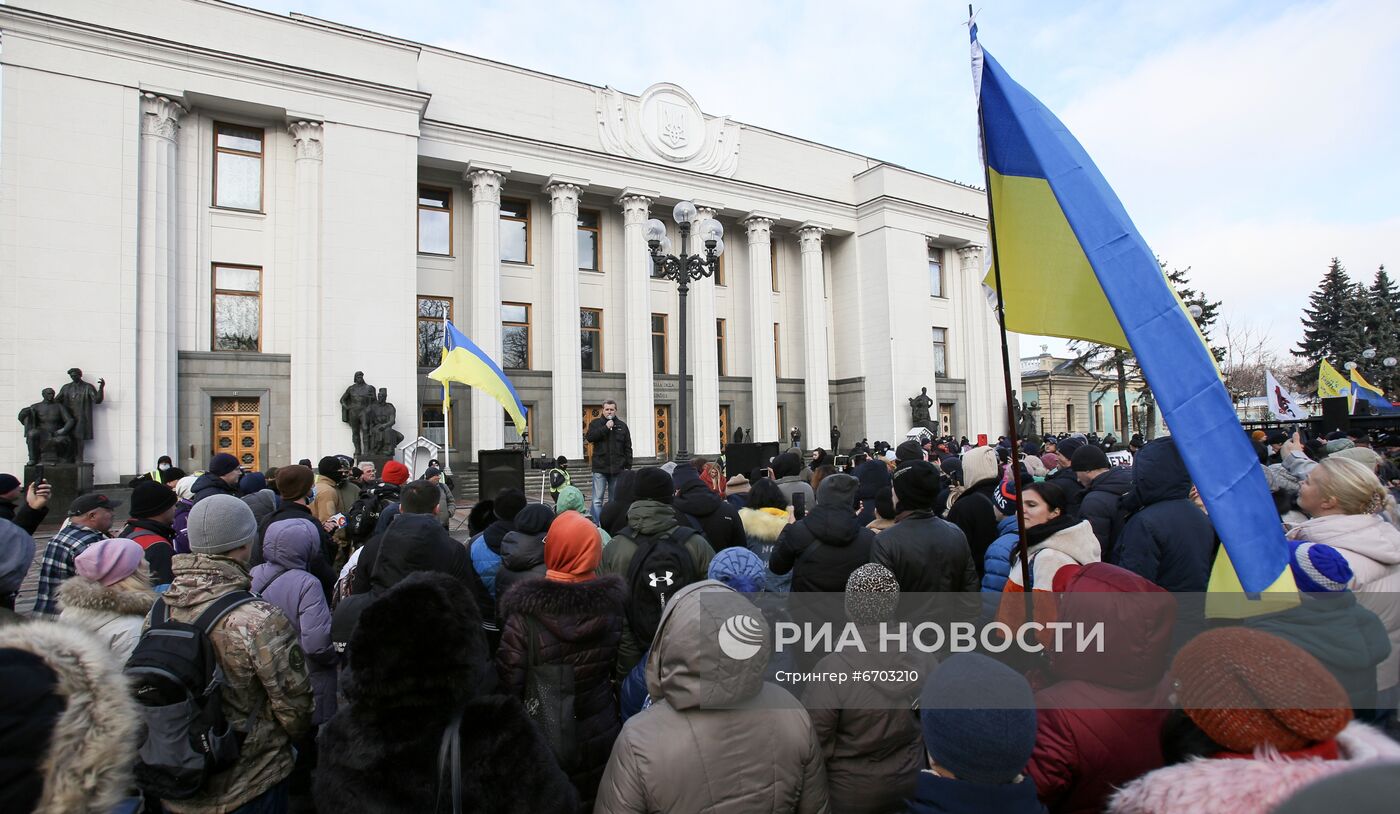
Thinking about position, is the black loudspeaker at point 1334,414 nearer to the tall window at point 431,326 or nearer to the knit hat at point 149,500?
the knit hat at point 149,500

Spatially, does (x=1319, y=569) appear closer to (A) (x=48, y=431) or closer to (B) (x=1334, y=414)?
(B) (x=1334, y=414)

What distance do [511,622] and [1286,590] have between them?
2892 mm

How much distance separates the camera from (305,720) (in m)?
2.75

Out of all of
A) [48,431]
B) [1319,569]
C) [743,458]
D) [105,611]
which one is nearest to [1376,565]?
[1319,569]

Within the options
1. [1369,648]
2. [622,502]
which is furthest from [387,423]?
[1369,648]

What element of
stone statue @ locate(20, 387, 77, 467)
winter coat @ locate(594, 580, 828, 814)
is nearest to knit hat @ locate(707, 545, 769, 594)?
winter coat @ locate(594, 580, 828, 814)

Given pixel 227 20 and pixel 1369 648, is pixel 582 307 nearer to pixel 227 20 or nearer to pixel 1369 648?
pixel 227 20

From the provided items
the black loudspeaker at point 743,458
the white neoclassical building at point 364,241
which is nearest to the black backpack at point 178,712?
the black loudspeaker at point 743,458

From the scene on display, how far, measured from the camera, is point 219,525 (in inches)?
113

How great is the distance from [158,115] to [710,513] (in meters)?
21.1

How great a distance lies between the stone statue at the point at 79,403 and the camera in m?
15.9

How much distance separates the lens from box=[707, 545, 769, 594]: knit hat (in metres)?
3.39

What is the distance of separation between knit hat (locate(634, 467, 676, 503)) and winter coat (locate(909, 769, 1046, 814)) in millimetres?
2481

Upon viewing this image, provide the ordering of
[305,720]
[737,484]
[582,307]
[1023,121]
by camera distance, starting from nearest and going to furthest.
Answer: [305,720] < [1023,121] < [737,484] < [582,307]
